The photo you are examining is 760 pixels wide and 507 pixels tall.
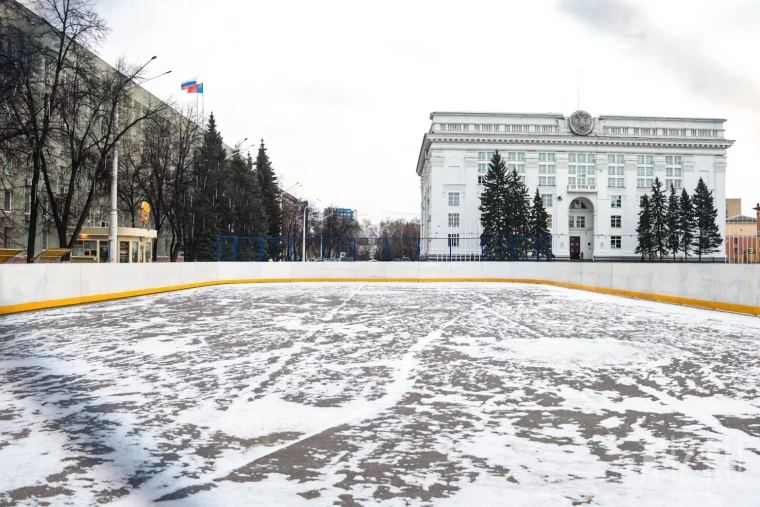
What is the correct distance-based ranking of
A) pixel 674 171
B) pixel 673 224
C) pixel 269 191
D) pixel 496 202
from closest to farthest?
1. pixel 496 202
2. pixel 269 191
3. pixel 673 224
4. pixel 674 171

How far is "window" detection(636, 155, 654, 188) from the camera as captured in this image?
3799 inches

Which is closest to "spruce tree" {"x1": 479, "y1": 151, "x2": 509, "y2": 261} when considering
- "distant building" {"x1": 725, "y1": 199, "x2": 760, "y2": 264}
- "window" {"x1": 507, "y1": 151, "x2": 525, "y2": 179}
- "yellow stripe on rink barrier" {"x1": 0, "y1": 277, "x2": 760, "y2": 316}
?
"window" {"x1": 507, "y1": 151, "x2": 525, "y2": 179}

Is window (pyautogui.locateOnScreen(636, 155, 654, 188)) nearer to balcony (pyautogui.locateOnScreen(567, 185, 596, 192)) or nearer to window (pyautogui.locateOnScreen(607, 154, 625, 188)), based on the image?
window (pyautogui.locateOnScreen(607, 154, 625, 188))

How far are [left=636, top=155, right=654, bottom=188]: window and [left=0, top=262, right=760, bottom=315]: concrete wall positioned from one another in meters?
70.5

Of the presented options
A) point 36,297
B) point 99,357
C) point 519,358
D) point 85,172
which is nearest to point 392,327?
point 519,358

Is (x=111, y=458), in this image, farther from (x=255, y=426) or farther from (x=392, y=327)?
(x=392, y=327)

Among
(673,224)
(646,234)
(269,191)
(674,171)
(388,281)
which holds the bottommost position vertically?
(388,281)

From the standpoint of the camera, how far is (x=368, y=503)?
3715mm

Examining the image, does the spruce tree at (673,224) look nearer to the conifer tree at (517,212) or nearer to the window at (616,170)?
the window at (616,170)

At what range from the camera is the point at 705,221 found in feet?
286

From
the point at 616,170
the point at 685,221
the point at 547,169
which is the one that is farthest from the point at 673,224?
the point at 547,169

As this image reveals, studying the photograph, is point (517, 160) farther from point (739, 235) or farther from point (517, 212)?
point (739, 235)

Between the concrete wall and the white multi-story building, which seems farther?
the white multi-story building

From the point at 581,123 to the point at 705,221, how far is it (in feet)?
78.4
